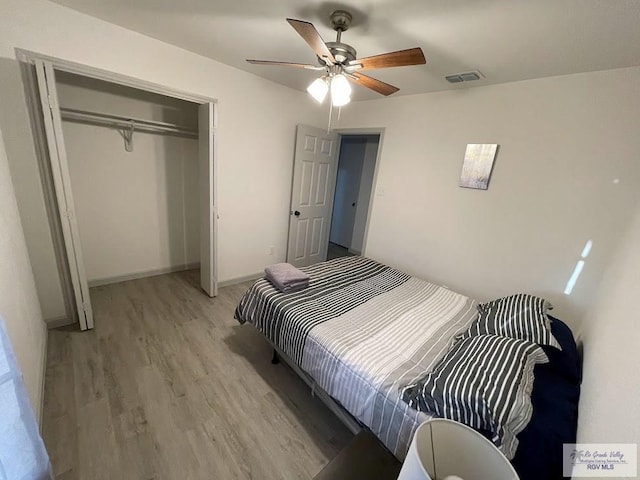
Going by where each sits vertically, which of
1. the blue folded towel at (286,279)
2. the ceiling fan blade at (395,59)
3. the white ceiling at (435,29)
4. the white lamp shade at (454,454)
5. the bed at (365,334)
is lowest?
the bed at (365,334)

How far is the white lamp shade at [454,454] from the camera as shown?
66 centimetres

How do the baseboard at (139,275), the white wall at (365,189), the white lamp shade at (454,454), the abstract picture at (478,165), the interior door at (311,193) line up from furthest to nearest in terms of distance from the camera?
the white wall at (365,189) < the interior door at (311,193) < the baseboard at (139,275) < the abstract picture at (478,165) < the white lamp shade at (454,454)

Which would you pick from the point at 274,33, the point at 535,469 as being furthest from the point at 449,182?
the point at 535,469

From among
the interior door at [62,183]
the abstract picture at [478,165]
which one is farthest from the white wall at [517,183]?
the interior door at [62,183]

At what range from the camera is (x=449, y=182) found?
2668 millimetres

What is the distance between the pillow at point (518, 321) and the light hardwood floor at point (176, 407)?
1.15 metres

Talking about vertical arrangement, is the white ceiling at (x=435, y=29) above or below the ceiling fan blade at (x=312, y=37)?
above

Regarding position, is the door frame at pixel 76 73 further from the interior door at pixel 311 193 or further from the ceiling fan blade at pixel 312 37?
the ceiling fan blade at pixel 312 37

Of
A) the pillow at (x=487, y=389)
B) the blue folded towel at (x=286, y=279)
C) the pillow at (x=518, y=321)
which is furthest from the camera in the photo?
the blue folded towel at (x=286, y=279)

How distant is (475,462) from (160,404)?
1.79 meters

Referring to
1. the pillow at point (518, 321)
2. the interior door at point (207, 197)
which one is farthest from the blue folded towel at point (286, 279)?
the pillow at point (518, 321)

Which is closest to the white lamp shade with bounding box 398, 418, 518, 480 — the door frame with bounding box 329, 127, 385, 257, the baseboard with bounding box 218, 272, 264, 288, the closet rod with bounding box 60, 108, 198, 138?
the door frame with bounding box 329, 127, 385, 257

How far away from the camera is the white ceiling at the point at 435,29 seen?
134cm

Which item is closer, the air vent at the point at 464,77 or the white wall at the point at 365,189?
the air vent at the point at 464,77
